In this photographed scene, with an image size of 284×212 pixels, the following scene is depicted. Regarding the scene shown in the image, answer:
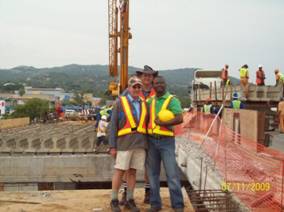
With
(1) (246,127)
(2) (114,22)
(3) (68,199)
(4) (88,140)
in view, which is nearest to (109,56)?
(2) (114,22)

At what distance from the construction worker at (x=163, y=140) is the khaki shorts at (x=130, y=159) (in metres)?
0.13

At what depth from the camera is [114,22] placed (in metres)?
32.0

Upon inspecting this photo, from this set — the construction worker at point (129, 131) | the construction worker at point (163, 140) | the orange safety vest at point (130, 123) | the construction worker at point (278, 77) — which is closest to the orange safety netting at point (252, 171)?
the construction worker at point (163, 140)

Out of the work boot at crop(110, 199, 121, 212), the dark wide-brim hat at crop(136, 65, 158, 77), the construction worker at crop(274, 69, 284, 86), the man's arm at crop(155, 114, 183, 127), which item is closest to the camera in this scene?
the man's arm at crop(155, 114, 183, 127)

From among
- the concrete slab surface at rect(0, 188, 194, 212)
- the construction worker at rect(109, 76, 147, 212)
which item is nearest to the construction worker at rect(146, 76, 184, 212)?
the construction worker at rect(109, 76, 147, 212)

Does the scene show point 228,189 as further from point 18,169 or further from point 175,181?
point 18,169

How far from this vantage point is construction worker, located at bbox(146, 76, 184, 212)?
5457 millimetres

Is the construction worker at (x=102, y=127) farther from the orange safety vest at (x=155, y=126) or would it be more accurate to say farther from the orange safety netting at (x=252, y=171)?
the orange safety vest at (x=155, y=126)

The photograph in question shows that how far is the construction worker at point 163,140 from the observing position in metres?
5.46

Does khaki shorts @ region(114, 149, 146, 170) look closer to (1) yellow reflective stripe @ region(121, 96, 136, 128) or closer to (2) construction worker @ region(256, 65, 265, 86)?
(1) yellow reflective stripe @ region(121, 96, 136, 128)

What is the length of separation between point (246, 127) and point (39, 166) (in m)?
6.93

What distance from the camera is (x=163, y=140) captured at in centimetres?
557

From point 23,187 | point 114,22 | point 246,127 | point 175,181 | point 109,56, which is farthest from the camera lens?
point 109,56
